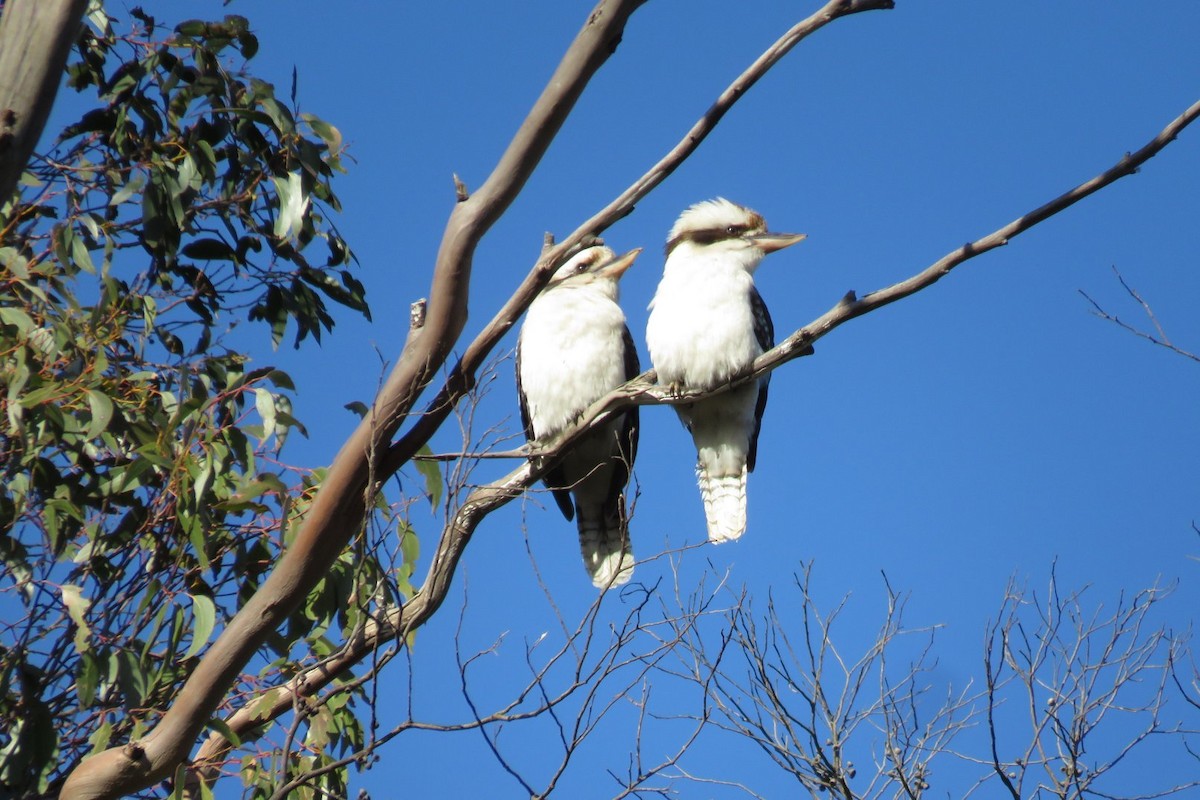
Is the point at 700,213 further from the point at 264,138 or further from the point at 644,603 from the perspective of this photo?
the point at 644,603

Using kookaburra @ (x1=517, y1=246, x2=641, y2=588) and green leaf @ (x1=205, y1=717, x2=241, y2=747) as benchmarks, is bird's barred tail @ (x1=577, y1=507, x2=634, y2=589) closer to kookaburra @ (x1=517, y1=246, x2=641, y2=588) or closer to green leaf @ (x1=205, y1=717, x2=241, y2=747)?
kookaburra @ (x1=517, y1=246, x2=641, y2=588)

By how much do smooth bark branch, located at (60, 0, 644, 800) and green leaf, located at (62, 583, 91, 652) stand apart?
25 centimetres

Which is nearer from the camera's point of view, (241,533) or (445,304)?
(445,304)

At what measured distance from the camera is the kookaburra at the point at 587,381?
13.7 ft

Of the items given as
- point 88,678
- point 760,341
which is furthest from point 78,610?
point 760,341

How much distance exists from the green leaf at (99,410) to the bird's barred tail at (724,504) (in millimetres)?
2243

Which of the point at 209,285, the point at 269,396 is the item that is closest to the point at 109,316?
the point at 269,396

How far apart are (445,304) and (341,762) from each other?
2.98 ft

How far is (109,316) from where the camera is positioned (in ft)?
9.87

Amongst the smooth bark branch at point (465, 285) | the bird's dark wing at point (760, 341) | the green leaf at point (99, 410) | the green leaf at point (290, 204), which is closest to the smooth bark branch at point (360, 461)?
the smooth bark branch at point (465, 285)

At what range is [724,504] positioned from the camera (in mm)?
4367

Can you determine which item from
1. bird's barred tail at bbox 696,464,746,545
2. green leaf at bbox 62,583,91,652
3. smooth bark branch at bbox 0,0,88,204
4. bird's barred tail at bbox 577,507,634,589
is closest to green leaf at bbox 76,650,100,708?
green leaf at bbox 62,583,91,652

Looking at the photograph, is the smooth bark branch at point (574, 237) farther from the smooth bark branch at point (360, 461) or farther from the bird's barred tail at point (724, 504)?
the bird's barred tail at point (724, 504)

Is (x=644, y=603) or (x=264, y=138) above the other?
(x=264, y=138)
